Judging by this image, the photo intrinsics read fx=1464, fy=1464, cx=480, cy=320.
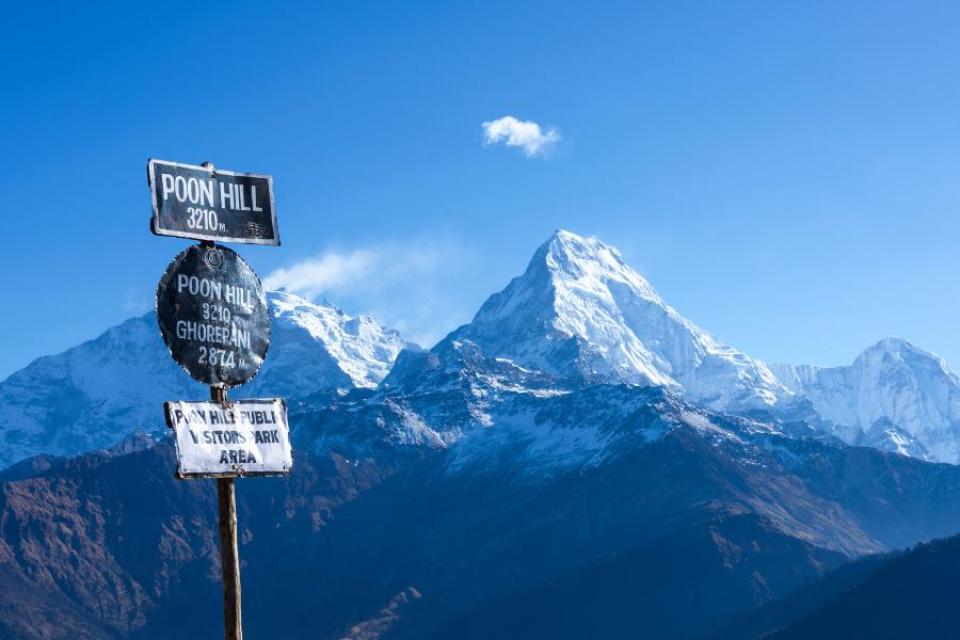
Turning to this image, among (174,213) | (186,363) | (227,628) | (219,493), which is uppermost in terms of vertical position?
(174,213)

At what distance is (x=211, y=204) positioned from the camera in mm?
20672

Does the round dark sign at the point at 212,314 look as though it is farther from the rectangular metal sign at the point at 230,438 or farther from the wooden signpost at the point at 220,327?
the rectangular metal sign at the point at 230,438

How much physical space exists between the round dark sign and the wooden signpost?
0.01 m

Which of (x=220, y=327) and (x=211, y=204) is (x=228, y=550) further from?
(x=211, y=204)

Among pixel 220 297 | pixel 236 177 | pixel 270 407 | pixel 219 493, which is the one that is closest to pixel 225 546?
pixel 219 493

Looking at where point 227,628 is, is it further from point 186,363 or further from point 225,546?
point 186,363

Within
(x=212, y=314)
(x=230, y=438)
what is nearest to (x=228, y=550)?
(x=230, y=438)

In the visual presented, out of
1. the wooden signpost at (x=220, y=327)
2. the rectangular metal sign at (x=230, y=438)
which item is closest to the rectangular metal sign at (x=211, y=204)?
the wooden signpost at (x=220, y=327)

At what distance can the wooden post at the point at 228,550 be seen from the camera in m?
20.2

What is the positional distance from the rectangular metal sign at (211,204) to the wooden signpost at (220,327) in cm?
1

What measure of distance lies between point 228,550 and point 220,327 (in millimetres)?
3131

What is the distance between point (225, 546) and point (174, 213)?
4703 millimetres

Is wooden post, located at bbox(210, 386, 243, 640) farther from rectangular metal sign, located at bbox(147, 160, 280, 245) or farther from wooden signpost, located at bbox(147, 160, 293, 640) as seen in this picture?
rectangular metal sign, located at bbox(147, 160, 280, 245)

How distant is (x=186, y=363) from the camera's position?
20359 millimetres
